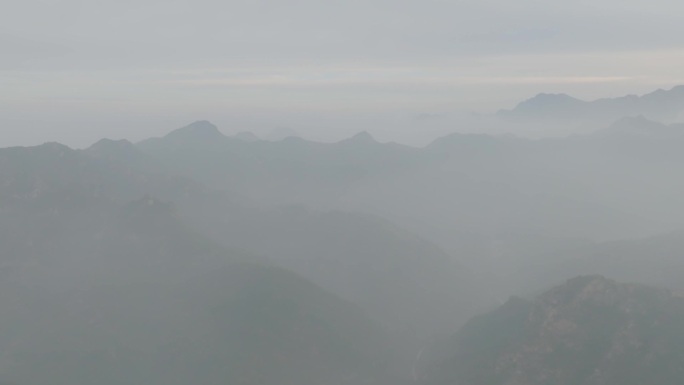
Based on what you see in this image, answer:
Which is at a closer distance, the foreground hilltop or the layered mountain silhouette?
the foreground hilltop

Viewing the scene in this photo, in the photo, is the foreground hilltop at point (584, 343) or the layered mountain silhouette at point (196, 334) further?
the layered mountain silhouette at point (196, 334)

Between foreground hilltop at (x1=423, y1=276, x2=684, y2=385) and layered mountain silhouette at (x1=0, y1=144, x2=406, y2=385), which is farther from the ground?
foreground hilltop at (x1=423, y1=276, x2=684, y2=385)

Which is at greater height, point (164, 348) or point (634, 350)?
point (634, 350)

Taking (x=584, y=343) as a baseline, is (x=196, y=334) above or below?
below

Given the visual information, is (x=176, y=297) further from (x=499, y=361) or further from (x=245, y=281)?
(x=499, y=361)

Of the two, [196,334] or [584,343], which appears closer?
[584,343]

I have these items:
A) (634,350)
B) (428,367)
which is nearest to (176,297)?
(428,367)

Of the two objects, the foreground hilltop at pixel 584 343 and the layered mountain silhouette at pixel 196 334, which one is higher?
the foreground hilltop at pixel 584 343

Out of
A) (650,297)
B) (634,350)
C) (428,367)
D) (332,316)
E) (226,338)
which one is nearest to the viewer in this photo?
(634,350)
